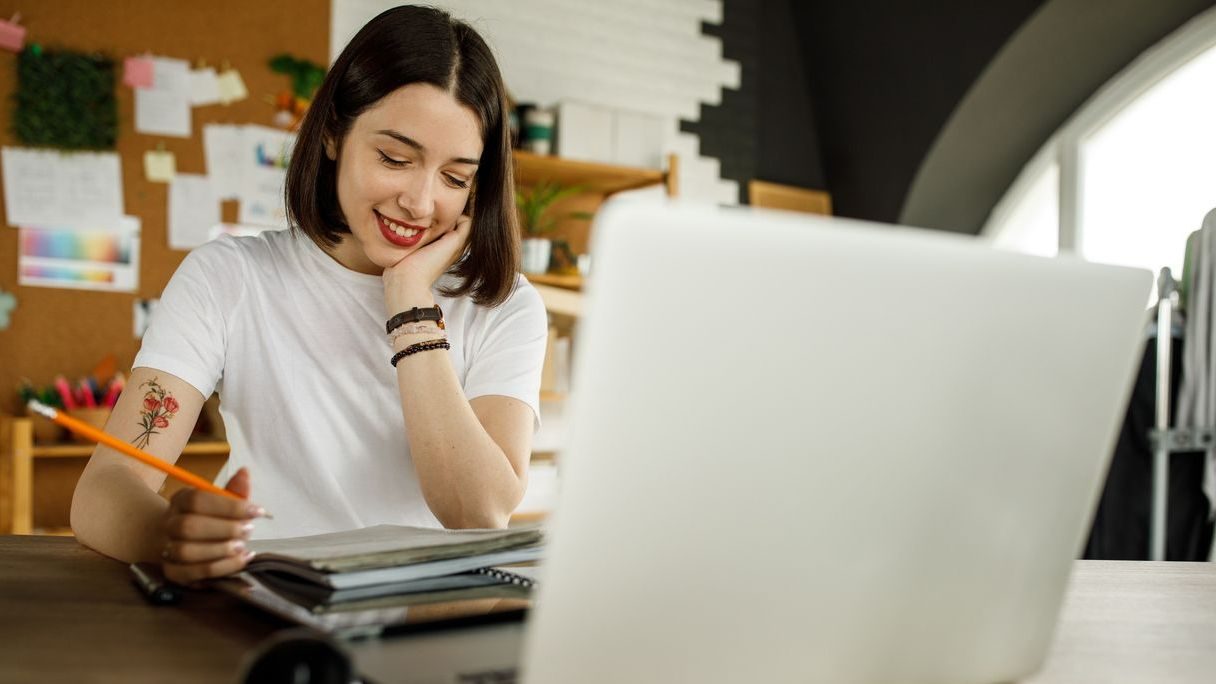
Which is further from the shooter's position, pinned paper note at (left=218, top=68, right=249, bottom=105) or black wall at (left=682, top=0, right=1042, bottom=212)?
black wall at (left=682, top=0, right=1042, bottom=212)

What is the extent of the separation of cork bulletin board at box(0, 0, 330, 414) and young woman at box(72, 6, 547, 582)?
6.45 feet

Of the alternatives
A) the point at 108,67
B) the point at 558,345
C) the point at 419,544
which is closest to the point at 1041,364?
the point at 419,544

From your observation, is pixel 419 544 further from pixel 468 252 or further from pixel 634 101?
pixel 634 101

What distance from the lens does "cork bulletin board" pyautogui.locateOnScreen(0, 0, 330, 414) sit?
2.98 m

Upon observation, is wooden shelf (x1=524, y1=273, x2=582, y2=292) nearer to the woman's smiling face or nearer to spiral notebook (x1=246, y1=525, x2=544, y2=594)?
the woman's smiling face

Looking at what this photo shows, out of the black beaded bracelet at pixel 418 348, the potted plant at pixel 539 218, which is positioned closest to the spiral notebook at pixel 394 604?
the black beaded bracelet at pixel 418 348

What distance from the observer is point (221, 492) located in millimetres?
747

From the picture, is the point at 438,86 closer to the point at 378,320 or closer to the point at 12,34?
the point at 378,320

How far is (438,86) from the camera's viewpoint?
4.28ft

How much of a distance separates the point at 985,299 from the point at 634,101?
3.72m

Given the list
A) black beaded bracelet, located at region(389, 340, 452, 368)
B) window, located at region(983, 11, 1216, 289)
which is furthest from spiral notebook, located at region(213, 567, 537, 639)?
window, located at region(983, 11, 1216, 289)

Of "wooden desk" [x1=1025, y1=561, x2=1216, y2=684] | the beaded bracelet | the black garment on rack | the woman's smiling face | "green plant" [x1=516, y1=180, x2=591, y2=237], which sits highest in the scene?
"green plant" [x1=516, y1=180, x2=591, y2=237]

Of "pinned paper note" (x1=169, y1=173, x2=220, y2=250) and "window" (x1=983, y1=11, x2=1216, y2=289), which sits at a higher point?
"window" (x1=983, y1=11, x2=1216, y2=289)

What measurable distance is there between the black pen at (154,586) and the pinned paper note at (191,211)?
2.55 metres
